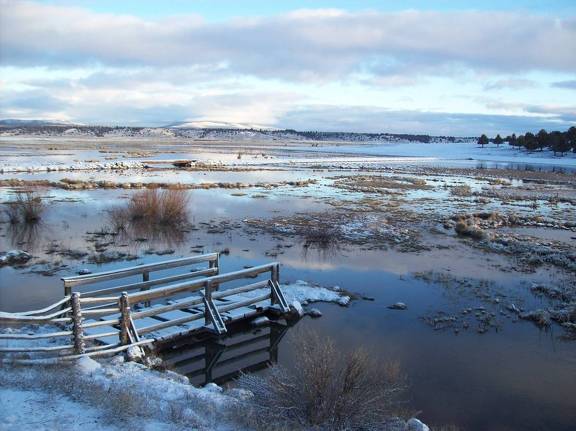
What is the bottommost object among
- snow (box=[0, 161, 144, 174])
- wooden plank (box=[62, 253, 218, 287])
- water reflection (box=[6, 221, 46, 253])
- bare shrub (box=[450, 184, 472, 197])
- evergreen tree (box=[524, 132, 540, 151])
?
water reflection (box=[6, 221, 46, 253])

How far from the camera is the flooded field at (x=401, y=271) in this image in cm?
962

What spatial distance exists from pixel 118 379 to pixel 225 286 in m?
6.42

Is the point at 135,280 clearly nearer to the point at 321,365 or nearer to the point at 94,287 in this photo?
the point at 94,287

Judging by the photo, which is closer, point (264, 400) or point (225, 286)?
point (264, 400)

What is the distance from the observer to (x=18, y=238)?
1950 centimetres

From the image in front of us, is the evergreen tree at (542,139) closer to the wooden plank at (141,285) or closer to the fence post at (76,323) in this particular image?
the wooden plank at (141,285)

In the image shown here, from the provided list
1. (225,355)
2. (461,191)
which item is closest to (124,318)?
(225,355)

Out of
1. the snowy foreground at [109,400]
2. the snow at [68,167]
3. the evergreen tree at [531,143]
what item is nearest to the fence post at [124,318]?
the snowy foreground at [109,400]

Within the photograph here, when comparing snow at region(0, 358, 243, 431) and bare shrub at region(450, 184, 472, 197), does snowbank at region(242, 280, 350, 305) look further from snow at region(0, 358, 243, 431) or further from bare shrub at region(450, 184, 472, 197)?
bare shrub at region(450, 184, 472, 197)

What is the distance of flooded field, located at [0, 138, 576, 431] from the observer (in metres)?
9.62

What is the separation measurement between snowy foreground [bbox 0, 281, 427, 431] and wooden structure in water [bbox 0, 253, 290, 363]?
0.71m

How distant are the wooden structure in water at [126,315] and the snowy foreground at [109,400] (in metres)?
0.71

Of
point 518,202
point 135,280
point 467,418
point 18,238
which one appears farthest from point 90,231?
point 518,202

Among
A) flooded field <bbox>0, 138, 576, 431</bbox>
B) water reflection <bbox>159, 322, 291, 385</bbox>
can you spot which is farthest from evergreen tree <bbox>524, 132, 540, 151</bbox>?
water reflection <bbox>159, 322, 291, 385</bbox>
